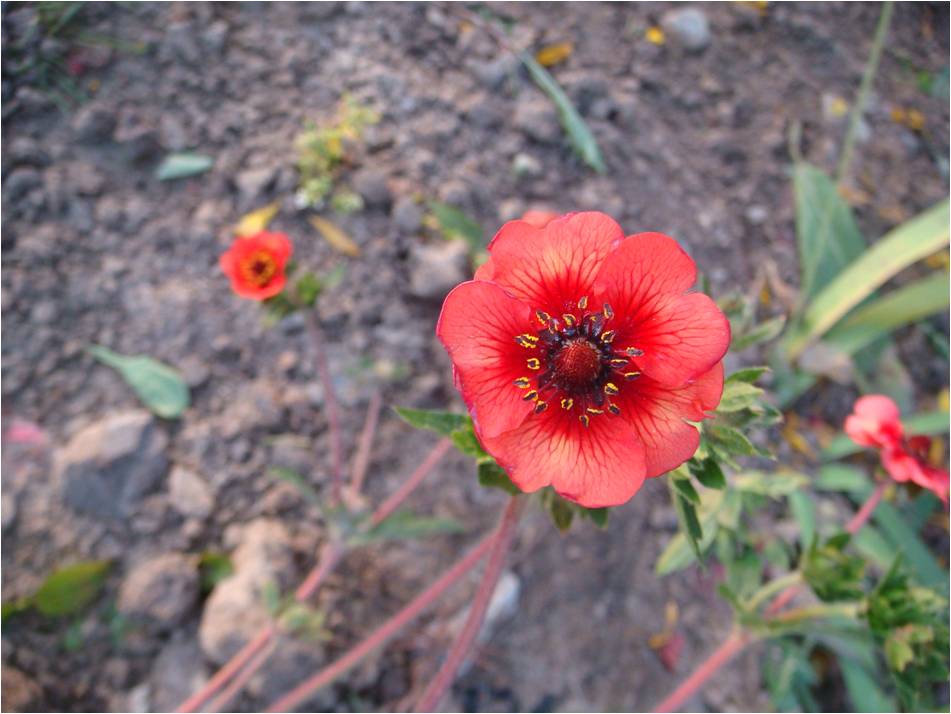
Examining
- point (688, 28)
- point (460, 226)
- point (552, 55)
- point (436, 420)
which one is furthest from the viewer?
point (688, 28)

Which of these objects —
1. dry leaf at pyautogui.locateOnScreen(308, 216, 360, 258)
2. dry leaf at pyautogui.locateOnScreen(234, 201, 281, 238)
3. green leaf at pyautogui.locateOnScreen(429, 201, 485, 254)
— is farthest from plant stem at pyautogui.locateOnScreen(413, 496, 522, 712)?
dry leaf at pyautogui.locateOnScreen(234, 201, 281, 238)

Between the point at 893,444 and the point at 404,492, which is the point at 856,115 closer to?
the point at 893,444

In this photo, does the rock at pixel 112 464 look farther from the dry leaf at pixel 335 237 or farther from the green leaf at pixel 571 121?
the green leaf at pixel 571 121

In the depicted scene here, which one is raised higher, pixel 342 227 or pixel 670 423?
pixel 670 423

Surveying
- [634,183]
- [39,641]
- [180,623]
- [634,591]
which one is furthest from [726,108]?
[39,641]

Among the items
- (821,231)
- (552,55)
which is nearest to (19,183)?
(552,55)

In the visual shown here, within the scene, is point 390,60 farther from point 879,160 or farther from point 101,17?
point 879,160
